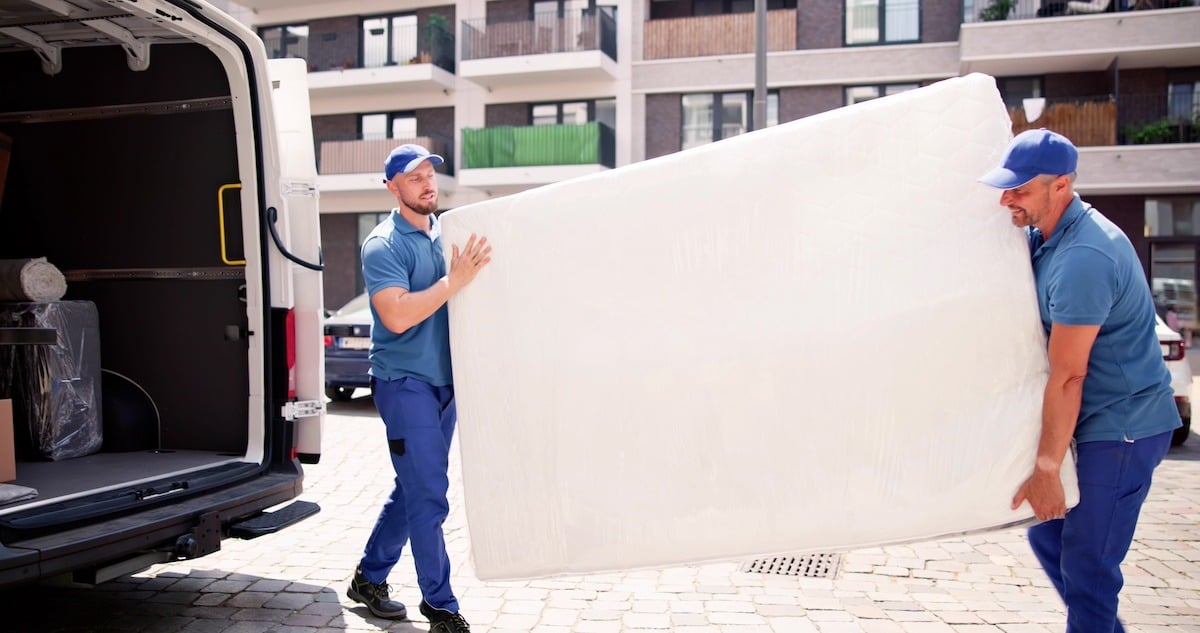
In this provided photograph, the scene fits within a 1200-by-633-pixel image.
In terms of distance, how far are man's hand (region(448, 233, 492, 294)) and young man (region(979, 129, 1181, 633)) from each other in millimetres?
1624

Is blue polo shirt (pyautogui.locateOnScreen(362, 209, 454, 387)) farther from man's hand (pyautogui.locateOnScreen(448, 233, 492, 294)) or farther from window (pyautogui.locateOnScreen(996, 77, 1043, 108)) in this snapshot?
window (pyautogui.locateOnScreen(996, 77, 1043, 108))

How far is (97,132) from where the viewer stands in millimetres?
4781

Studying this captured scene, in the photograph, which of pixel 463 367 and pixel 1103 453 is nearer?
pixel 1103 453

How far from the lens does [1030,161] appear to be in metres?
2.66

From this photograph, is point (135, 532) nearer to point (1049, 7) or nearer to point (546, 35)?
point (546, 35)

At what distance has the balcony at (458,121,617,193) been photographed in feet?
74.3

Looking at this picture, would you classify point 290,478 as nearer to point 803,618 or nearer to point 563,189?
point 563,189

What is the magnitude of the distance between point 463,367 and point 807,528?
128 centimetres

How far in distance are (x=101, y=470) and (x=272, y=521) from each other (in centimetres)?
100

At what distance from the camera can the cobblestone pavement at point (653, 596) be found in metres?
3.92

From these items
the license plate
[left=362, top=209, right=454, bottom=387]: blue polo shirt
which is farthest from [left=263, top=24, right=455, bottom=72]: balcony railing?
[left=362, top=209, right=454, bottom=387]: blue polo shirt

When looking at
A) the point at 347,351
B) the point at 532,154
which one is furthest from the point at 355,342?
the point at 532,154

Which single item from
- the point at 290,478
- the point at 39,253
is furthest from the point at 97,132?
the point at 290,478

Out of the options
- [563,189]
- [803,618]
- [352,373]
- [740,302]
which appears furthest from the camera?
[352,373]
